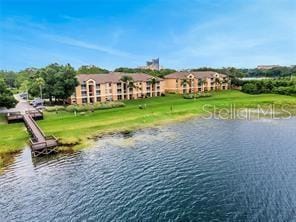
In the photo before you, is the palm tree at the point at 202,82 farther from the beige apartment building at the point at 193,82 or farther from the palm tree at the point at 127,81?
the palm tree at the point at 127,81

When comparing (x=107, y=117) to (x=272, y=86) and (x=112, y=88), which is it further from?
(x=272, y=86)

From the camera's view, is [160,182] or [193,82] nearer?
[160,182]

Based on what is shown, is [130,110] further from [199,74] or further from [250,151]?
[199,74]

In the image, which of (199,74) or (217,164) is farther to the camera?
(199,74)

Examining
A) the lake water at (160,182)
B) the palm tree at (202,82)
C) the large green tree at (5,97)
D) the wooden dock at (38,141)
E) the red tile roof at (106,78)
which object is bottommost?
the lake water at (160,182)

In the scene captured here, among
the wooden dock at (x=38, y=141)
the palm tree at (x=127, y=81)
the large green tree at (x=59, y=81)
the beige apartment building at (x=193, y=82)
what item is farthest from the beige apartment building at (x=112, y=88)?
the wooden dock at (x=38, y=141)

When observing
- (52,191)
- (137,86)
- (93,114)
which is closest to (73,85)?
(93,114)

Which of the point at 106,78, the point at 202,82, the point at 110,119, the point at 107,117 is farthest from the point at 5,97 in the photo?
the point at 202,82
